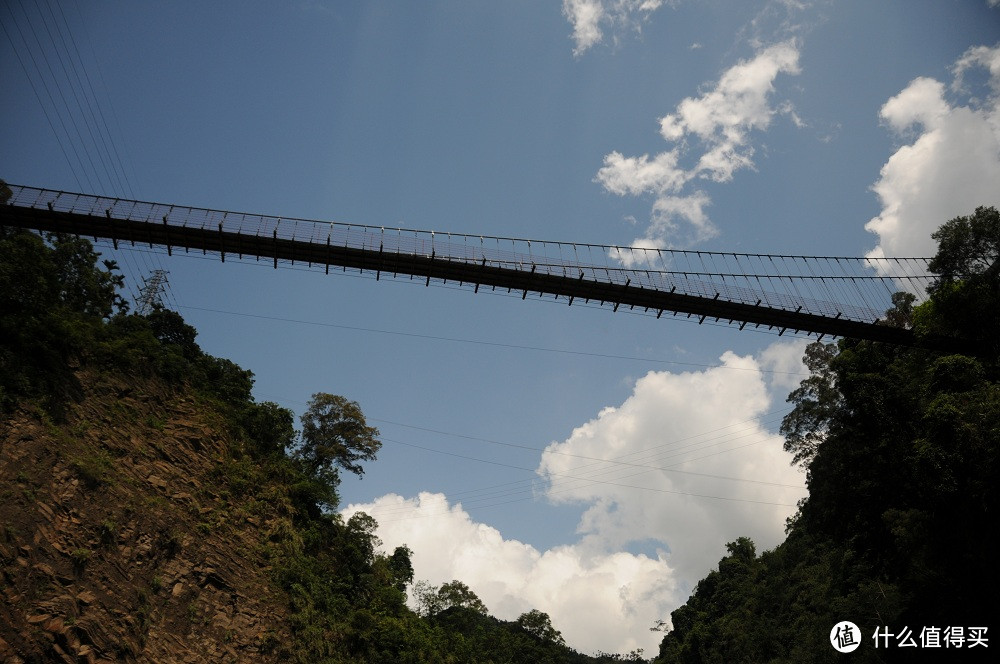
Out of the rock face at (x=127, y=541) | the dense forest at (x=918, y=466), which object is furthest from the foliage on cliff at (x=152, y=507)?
the dense forest at (x=918, y=466)

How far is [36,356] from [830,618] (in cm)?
3886

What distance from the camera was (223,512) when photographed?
24.1 meters

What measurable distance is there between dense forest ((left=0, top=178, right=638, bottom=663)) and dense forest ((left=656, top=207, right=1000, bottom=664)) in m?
20.2

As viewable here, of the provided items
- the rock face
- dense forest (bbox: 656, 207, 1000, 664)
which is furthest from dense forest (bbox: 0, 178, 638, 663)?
dense forest (bbox: 656, 207, 1000, 664)

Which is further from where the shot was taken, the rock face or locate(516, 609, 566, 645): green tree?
locate(516, 609, 566, 645): green tree

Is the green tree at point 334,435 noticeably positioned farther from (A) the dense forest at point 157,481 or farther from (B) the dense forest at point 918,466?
(B) the dense forest at point 918,466

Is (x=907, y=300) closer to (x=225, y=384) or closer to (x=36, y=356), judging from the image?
(x=225, y=384)

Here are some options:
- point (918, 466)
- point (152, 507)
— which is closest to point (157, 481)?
point (152, 507)

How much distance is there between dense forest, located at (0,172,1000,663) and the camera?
18094mm

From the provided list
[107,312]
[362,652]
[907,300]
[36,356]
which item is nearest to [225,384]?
[107,312]

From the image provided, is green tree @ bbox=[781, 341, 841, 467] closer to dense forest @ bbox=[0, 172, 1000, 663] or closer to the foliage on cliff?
dense forest @ bbox=[0, 172, 1000, 663]

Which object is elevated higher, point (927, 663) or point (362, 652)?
point (927, 663)

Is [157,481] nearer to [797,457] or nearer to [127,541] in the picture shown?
[127,541]

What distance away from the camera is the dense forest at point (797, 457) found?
59.4 feet
